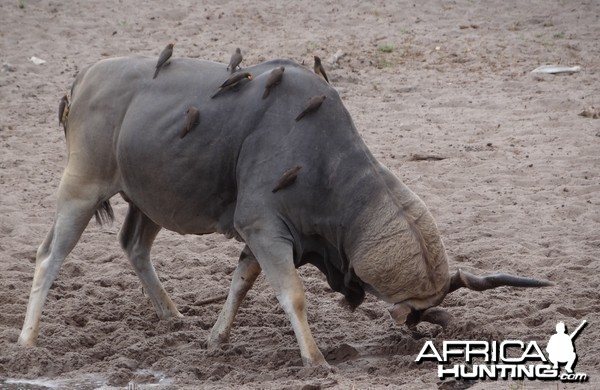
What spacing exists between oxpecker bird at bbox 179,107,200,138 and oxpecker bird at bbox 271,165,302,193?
714 millimetres

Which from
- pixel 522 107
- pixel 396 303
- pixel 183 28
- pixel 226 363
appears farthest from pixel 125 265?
pixel 183 28

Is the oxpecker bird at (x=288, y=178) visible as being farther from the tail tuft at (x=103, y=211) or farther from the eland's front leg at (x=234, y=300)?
the tail tuft at (x=103, y=211)

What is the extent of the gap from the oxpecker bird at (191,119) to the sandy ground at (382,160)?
1439 millimetres

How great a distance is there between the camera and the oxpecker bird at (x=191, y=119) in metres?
7.34

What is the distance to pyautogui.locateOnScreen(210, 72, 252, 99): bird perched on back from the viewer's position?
7.36 m

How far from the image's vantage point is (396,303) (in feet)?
23.4

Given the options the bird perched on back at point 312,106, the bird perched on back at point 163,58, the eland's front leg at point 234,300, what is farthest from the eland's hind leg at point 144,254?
the bird perched on back at point 312,106

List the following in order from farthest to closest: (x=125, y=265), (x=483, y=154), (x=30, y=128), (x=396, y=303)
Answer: (x=30, y=128) → (x=483, y=154) → (x=125, y=265) → (x=396, y=303)

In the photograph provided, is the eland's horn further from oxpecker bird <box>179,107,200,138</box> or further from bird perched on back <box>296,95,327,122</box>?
oxpecker bird <box>179,107,200,138</box>

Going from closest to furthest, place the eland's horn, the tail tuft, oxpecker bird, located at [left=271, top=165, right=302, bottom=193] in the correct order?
1. the eland's horn
2. oxpecker bird, located at [left=271, top=165, right=302, bottom=193]
3. the tail tuft

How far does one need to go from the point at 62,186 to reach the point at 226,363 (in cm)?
164

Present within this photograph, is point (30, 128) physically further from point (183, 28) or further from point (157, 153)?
point (157, 153)

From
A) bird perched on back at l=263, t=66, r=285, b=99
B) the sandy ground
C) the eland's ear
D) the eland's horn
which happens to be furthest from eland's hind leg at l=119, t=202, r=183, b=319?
the eland's horn

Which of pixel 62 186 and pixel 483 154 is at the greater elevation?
pixel 62 186
